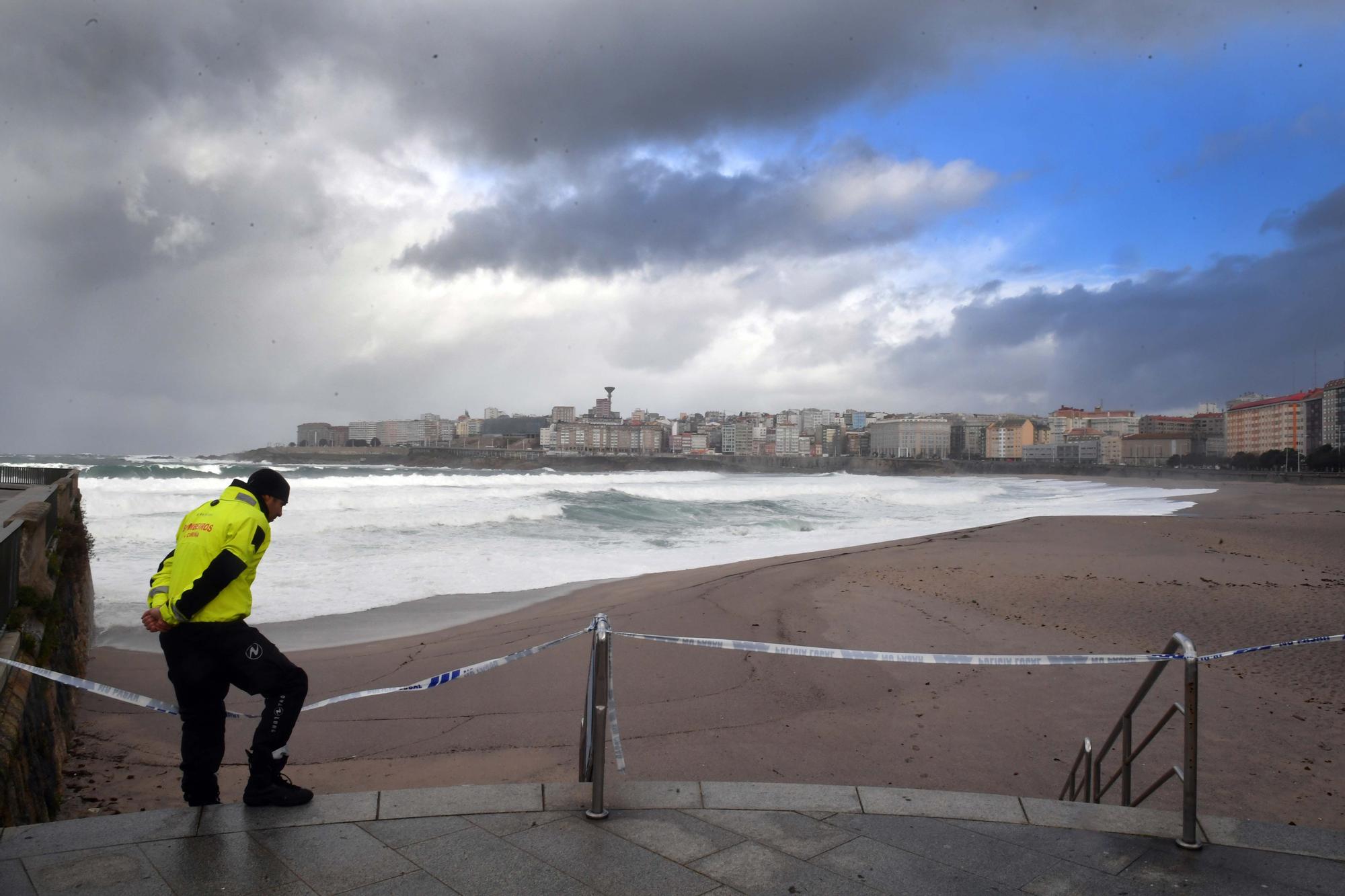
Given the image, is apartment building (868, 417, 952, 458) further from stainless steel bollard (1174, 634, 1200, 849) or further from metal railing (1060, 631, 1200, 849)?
stainless steel bollard (1174, 634, 1200, 849)

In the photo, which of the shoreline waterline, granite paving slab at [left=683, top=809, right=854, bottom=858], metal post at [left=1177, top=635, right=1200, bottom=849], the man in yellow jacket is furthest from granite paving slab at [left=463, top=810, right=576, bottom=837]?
the shoreline waterline

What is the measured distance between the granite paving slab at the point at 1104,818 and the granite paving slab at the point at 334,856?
104 inches

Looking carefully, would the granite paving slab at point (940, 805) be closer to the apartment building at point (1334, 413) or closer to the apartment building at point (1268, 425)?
the apartment building at point (1334, 413)

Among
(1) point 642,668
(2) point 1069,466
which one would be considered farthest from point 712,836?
(2) point 1069,466

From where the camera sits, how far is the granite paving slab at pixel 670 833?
318 cm

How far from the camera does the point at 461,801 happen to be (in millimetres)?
3611

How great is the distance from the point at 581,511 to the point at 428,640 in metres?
17.1

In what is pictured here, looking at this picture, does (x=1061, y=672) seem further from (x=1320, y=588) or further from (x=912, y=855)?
(x=1320, y=588)

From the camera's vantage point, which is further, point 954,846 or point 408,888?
point 954,846

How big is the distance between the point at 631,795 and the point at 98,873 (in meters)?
2.05

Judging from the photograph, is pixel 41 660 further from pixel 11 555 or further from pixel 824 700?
pixel 824 700

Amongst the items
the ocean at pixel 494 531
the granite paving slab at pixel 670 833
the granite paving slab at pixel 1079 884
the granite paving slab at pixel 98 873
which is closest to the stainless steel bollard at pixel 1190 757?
the granite paving slab at pixel 1079 884

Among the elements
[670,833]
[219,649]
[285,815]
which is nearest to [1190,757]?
[670,833]

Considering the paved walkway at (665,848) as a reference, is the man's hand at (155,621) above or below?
above
